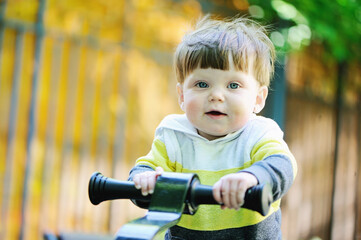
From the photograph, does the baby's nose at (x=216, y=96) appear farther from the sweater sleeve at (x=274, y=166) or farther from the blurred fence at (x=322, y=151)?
the blurred fence at (x=322, y=151)

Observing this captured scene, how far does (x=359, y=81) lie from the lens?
720 cm

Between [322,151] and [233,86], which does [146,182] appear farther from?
[322,151]

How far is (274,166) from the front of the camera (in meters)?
1.50

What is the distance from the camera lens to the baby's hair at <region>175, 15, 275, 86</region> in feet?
5.65

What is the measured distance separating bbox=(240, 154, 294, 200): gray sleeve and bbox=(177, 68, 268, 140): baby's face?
0.70ft

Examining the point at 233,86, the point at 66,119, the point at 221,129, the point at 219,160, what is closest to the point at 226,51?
the point at 233,86

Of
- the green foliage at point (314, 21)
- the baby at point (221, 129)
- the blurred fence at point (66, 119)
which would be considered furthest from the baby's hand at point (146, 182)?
the green foliage at point (314, 21)

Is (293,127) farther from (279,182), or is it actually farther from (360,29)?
(279,182)

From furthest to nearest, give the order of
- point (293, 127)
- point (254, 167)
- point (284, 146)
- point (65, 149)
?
1. point (293, 127)
2. point (65, 149)
3. point (284, 146)
4. point (254, 167)

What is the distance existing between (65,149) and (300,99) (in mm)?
3278

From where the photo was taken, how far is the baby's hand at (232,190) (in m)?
1.34

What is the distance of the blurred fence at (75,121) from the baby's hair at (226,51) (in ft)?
11.2

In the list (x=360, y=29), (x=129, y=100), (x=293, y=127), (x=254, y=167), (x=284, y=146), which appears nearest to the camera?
(x=254, y=167)

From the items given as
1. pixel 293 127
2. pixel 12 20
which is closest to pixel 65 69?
pixel 12 20
